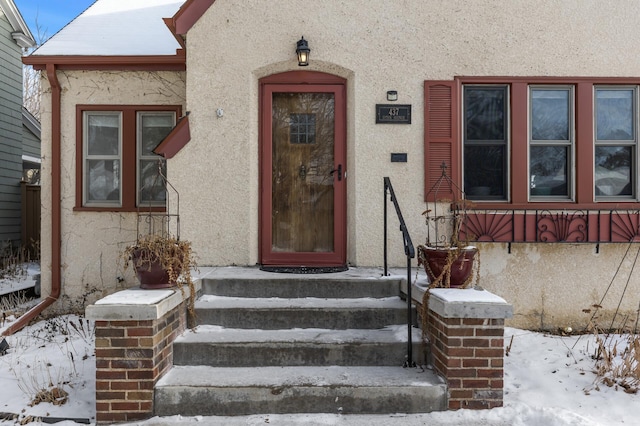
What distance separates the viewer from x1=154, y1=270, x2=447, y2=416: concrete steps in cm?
299

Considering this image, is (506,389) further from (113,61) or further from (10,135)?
(10,135)

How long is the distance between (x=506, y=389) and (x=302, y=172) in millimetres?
3175

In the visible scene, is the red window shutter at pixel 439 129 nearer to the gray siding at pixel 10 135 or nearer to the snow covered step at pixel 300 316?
the snow covered step at pixel 300 316

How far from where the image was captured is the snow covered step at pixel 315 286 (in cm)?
415

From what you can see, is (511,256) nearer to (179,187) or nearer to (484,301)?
(484,301)

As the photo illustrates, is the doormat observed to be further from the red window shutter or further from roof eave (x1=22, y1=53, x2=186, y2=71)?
roof eave (x1=22, y1=53, x2=186, y2=71)

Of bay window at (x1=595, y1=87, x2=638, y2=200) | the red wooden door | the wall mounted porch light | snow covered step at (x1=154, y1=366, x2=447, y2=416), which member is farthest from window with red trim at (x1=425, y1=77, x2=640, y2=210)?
snow covered step at (x1=154, y1=366, x2=447, y2=416)

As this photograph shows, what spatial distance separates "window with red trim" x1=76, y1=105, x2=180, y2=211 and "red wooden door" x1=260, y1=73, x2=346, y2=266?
1684 millimetres

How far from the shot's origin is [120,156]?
5.96 m

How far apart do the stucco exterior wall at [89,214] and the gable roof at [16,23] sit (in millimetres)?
5732

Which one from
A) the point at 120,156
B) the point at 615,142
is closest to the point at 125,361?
the point at 120,156

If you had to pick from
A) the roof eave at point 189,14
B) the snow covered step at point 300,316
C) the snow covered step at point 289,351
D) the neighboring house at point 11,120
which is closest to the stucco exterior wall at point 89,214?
the roof eave at point 189,14

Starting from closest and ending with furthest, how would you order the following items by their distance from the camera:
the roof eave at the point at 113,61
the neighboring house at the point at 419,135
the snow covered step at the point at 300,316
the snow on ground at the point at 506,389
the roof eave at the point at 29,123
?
1. the snow on ground at the point at 506,389
2. the snow covered step at the point at 300,316
3. the neighboring house at the point at 419,135
4. the roof eave at the point at 113,61
5. the roof eave at the point at 29,123

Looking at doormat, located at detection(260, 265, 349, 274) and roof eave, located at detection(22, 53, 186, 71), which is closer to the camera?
doormat, located at detection(260, 265, 349, 274)
